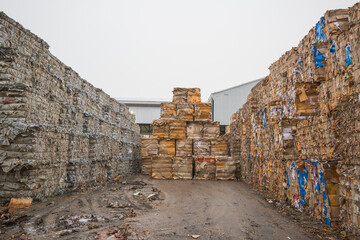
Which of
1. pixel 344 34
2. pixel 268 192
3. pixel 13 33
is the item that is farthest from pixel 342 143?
pixel 13 33

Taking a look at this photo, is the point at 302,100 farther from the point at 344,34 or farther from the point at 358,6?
the point at 358,6

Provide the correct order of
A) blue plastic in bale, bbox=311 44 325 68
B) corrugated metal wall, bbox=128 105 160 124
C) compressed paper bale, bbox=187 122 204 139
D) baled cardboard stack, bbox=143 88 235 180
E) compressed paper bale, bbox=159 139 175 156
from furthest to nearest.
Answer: corrugated metal wall, bbox=128 105 160 124 → compressed paper bale, bbox=187 122 204 139 → compressed paper bale, bbox=159 139 175 156 → baled cardboard stack, bbox=143 88 235 180 → blue plastic in bale, bbox=311 44 325 68

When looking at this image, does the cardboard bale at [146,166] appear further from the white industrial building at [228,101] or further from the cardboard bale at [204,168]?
the white industrial building at [228,101]

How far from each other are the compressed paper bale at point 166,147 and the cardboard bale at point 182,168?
504 mm

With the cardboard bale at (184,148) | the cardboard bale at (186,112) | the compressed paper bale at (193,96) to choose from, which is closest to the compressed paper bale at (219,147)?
the cardboard bale at (184,148)

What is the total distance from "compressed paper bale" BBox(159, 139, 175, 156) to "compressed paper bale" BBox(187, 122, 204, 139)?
99cm

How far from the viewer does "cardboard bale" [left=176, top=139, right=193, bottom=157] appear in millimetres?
11820

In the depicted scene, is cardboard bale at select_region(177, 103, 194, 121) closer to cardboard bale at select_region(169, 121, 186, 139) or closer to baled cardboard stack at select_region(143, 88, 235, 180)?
baled cardboard stack at select_region(143, 88, 235, 180)

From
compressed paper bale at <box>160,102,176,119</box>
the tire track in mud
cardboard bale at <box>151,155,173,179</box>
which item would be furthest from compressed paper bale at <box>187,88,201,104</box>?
the tire track in mud

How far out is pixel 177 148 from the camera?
1187 cm

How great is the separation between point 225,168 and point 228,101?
13.5 m

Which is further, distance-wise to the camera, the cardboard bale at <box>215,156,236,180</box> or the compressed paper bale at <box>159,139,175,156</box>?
the compressed paper bale at <box>159,139,175,156</box>

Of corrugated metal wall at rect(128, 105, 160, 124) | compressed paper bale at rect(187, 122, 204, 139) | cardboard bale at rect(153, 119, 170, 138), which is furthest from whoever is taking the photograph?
corrugated metal wall at rect(128, 105, 160, 124)

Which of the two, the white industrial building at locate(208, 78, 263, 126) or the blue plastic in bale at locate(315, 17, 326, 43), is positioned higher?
the white industrial building at locate(208, 78, 263, 126)
